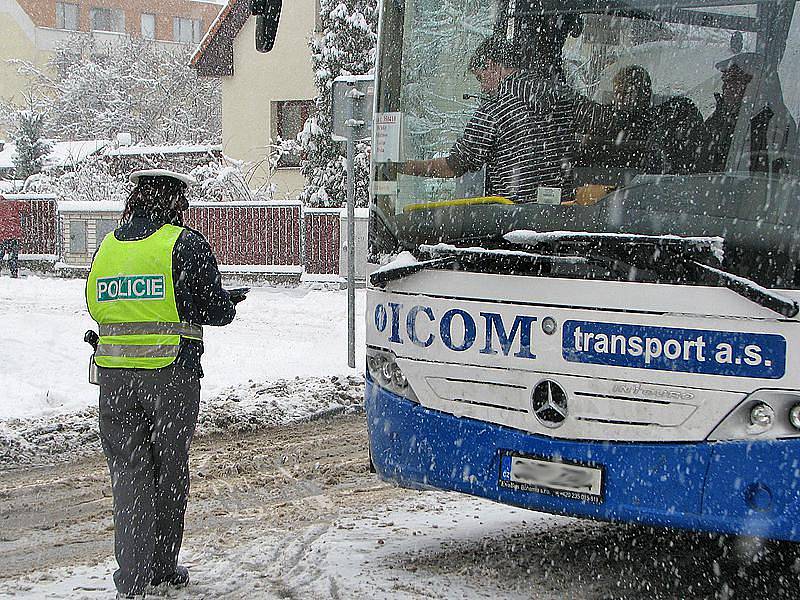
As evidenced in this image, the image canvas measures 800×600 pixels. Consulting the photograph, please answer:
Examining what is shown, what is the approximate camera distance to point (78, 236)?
24.8 metres

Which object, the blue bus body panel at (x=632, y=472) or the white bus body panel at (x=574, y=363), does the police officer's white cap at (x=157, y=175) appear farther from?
the blue bus body panel at (x=632, y=472)

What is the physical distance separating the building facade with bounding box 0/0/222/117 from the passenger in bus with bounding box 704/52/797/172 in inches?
2215

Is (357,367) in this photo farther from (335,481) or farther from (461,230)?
(461,230)

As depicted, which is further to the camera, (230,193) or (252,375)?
(230,193)

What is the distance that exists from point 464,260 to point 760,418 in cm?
142

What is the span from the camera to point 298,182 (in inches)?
1224

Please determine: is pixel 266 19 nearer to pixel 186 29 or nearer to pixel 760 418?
pixel 760 418

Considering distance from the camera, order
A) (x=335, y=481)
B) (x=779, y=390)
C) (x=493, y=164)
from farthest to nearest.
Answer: (x=335, y=481)
(x=493, y=164)
(x=779, y=390)

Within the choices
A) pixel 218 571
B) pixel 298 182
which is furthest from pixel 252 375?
pixel 298 182

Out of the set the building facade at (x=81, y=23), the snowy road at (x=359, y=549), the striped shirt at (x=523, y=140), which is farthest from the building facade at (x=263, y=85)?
the building facade at (x=81, y=23)

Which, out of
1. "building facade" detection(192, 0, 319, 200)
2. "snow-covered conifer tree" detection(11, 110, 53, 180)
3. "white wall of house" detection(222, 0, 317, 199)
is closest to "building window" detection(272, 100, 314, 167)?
"building facade" detection(192, 0, 319, 200)

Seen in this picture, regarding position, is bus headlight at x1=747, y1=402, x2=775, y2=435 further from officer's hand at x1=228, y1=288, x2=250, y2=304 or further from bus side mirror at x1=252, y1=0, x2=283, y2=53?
bus side mirror at x1=252, y1=0, x2=283, y2=53

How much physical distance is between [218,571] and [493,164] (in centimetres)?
222

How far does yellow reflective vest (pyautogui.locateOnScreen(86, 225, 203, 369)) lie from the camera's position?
470 cm
